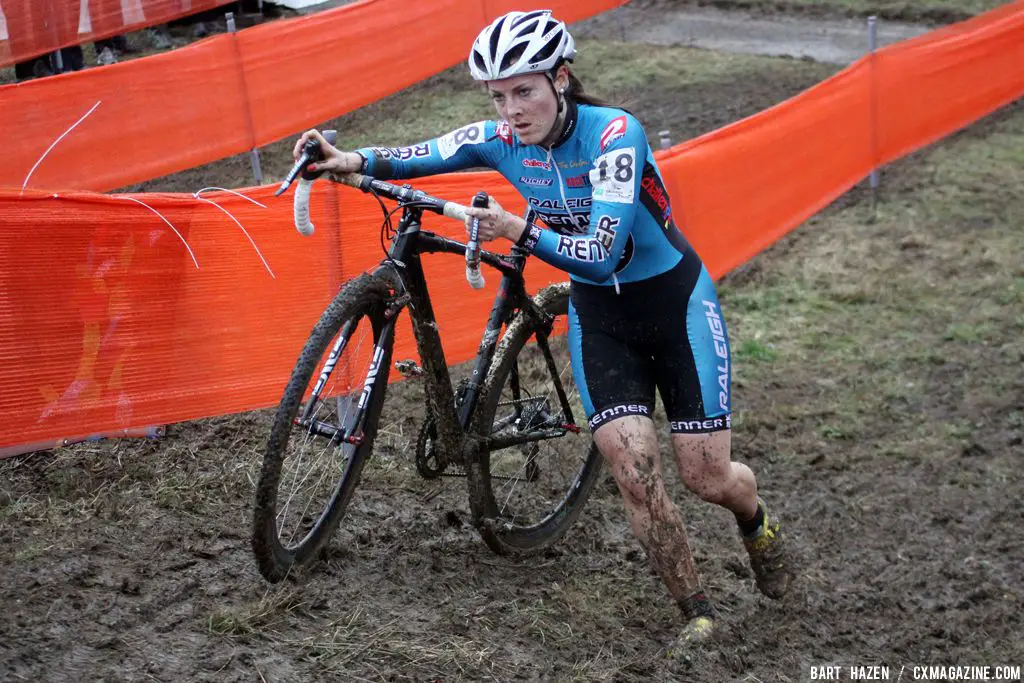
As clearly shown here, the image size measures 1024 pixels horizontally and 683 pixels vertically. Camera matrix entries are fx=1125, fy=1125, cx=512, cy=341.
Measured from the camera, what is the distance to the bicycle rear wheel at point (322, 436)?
394 cm

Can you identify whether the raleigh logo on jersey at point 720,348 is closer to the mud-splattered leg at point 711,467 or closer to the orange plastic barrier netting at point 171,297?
the mud-splattered leg at point 711,467

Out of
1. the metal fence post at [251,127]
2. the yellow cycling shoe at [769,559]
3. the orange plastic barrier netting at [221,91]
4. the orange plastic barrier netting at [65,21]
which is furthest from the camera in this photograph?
the orange plastic barrier netting at [65,21]

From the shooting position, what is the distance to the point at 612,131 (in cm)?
426

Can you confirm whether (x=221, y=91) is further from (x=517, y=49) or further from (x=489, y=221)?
(x=489, y=221)

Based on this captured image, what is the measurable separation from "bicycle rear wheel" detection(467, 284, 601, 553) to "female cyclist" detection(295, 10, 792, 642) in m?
0.41

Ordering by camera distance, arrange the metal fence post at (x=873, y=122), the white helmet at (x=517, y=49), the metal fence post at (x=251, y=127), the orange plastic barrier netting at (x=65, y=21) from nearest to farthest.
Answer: the white helmet at (x=517, y=49) < the metal fence post at (x=873, y=122) < the metal fence post at (x=251, y=127) < the orange plastic barrier netting at (x=65, y=21)

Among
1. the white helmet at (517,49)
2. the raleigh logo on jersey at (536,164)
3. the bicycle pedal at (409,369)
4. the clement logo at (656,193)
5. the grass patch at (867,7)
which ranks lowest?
the grass patch at (867,7)

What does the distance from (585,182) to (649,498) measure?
1269mm

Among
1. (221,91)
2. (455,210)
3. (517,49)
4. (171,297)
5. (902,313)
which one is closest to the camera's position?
(455,210)

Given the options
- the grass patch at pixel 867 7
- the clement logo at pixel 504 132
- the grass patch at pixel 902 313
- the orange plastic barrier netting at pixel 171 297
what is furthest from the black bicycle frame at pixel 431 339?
the grass patch at pixel 867 7

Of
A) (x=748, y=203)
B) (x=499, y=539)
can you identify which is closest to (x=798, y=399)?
(x=748, y=203)

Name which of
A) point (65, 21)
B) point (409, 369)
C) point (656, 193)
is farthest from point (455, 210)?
point (65, 21)

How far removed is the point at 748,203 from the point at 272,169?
15.9ft

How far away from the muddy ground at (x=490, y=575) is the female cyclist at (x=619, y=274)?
0.64m
